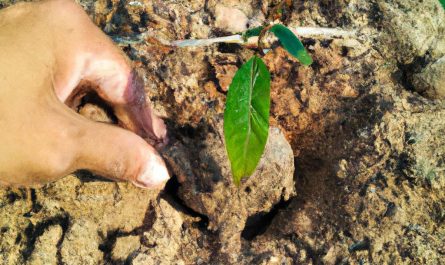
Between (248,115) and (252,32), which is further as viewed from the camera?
(252,32)

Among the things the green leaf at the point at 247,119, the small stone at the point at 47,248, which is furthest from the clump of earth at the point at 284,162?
the green leaf at the point at 247,119

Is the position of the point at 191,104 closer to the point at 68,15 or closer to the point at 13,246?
the point at 68,15

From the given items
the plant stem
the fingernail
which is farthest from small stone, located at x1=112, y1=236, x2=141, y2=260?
the plant stem

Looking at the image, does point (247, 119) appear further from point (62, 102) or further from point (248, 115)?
point (62, 102)

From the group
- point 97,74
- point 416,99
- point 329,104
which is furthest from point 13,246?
point 416,99

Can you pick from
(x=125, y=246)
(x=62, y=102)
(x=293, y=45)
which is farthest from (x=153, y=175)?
(x=293, y=45)

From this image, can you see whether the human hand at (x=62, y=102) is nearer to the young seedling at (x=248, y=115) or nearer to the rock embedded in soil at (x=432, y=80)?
the young seedling at (x=248, y=115)
